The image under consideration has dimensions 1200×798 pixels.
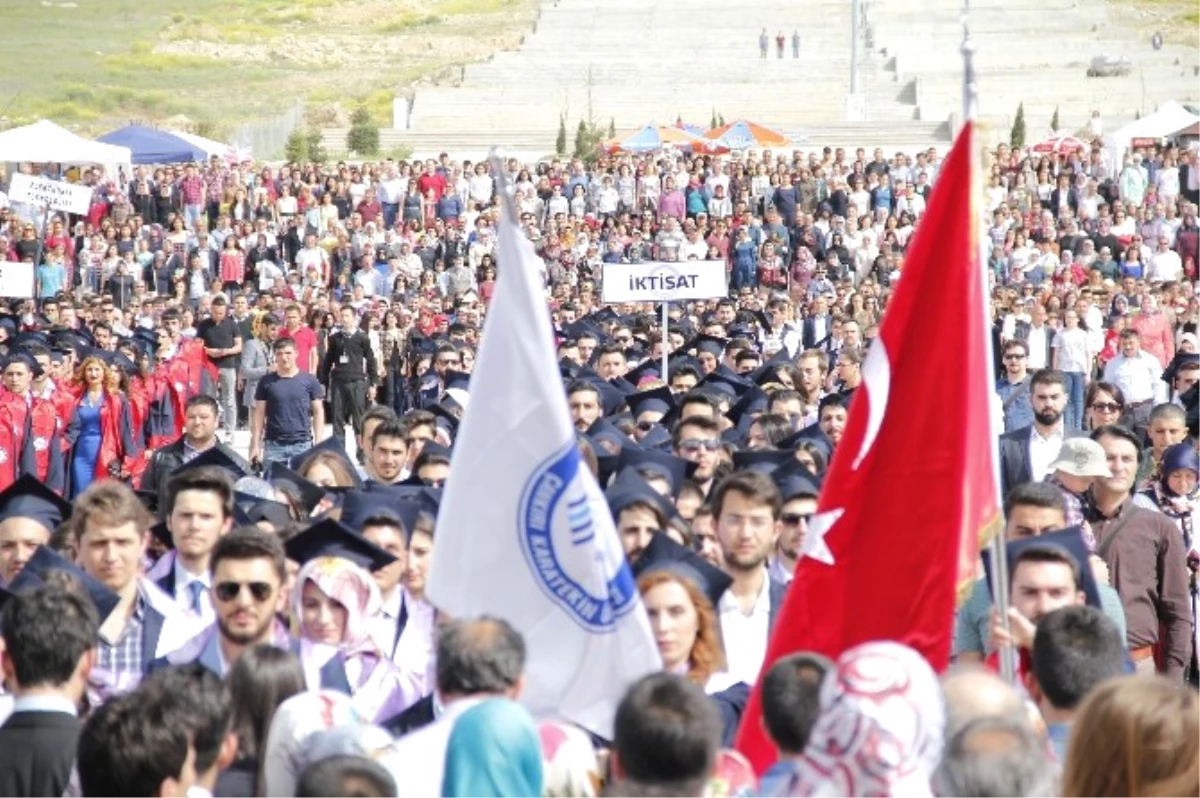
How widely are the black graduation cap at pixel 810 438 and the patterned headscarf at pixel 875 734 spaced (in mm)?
7015

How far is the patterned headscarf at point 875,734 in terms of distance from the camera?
5.15 m

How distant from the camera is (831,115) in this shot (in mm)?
64938

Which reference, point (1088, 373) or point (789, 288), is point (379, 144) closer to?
point (789, 288)

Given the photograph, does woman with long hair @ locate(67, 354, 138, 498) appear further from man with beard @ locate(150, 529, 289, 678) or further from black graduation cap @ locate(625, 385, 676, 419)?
man with beard @ locate(150, 529, 289, 678)

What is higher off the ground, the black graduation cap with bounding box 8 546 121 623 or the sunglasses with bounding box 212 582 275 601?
the sunglasses with bounding box 212 582 275 601

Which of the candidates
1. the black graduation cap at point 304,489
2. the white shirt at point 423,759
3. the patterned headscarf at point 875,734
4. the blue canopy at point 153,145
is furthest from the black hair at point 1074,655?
the blue canopy at point 153,145

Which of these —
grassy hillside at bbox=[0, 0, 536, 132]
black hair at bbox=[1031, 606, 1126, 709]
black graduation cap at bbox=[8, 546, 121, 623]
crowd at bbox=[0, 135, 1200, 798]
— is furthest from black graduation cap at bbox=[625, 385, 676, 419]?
grassy hillside at bbox=[0, 0, 536, 132]

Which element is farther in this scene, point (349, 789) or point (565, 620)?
point (565, 620)

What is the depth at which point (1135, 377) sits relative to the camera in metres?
20.4

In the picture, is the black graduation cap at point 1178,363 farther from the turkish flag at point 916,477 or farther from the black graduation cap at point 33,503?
the turkish flag at point 916,477

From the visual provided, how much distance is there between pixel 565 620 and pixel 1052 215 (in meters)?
31.1

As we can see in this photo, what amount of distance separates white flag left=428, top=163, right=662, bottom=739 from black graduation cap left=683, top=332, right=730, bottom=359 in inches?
529

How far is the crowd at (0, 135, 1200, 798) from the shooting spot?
536 cm

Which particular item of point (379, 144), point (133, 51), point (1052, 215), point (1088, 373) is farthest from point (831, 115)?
point (1088, 373)
